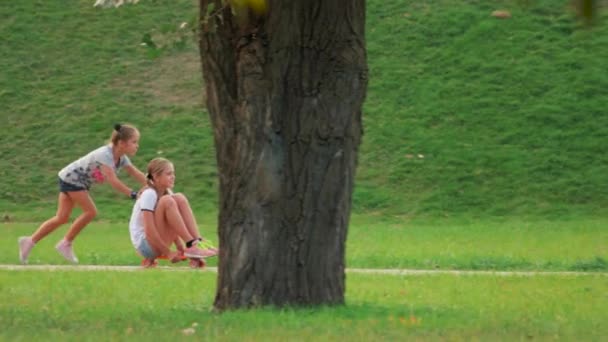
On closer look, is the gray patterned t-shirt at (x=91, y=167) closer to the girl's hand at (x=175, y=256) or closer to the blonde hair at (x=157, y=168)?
the blonde hair at (x=157, y=168)

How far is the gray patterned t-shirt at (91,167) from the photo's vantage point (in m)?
13.0

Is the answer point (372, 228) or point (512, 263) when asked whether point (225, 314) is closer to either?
point (512, 263)

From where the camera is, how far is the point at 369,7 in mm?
29938

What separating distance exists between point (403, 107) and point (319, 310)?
18.0 meters

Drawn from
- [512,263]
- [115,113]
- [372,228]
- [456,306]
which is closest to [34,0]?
[115,113]

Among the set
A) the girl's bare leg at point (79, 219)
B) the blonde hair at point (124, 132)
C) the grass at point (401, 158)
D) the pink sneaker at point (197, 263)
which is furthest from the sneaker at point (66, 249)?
the pink sneaker at point (197, 263)

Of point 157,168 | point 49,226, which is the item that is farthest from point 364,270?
point 49,226

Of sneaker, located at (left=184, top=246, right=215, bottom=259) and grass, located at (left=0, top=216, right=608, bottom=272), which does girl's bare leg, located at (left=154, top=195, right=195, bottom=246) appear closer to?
sneaker, located at (left=184, top=246, right=215, bottom=259)

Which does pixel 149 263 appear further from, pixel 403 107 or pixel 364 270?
pixel 403 107

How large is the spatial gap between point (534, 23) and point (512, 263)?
1568 cm

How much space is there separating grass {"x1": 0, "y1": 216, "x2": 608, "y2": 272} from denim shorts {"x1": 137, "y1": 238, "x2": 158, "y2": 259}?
1063mm

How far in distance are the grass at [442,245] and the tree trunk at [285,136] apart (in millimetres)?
5175

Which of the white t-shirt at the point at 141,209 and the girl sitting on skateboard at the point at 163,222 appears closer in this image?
the girl sitting on skateboard at the point at 163,222

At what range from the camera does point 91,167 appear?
1312 centimetres
